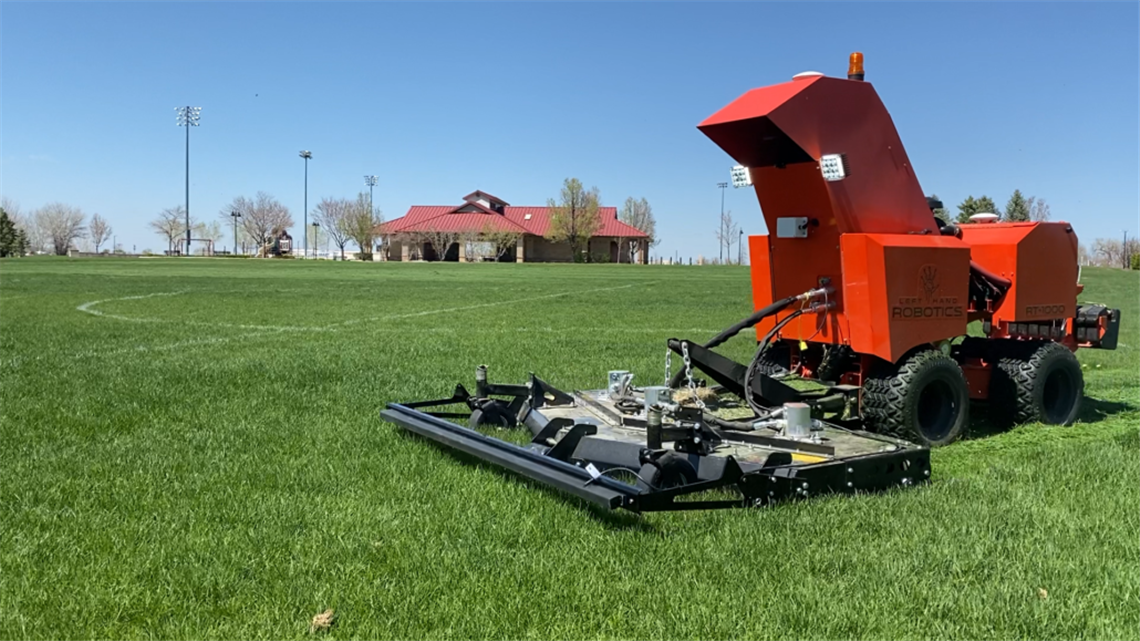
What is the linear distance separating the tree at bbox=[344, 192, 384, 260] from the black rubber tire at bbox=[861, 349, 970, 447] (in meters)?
109

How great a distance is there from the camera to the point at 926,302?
6754 mm

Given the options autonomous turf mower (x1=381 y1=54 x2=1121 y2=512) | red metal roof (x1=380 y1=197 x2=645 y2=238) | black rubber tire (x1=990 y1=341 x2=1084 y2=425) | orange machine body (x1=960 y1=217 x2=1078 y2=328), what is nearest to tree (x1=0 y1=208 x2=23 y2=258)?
red metal roof (x1=380 y1=197 x2=645 y2=238)

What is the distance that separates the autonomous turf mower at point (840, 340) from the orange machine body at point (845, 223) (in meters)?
0.01

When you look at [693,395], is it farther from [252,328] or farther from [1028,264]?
[252,328]

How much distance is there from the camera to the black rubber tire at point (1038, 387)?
294 inches

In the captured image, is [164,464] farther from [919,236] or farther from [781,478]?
[919,236]

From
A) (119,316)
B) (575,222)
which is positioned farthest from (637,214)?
(119,316)

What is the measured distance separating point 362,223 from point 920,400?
117m

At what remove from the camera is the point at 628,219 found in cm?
12700

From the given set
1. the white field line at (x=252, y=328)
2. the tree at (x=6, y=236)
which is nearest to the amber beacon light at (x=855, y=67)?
the white field line at (x=252, y=328)

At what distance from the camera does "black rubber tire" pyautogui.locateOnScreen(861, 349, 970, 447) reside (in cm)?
647

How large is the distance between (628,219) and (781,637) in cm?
12472

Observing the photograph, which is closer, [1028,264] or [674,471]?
[674,471]

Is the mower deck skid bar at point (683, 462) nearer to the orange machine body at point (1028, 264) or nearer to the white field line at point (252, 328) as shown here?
the orange machine body at point (1028, 264)
